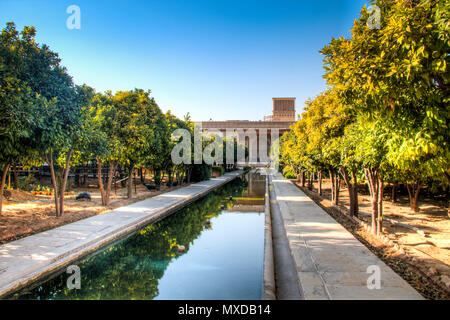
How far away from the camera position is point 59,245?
7047 mm

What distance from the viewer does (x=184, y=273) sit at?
263 inches

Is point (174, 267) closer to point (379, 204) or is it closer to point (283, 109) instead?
point (379, 204)

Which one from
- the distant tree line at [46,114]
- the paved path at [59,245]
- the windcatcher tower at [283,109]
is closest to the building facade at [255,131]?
the windcatcher tower at [283,109]

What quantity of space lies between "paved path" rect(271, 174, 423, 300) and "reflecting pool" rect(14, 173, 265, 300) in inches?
47.6

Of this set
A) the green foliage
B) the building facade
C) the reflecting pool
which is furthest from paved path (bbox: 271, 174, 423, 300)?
the building facade

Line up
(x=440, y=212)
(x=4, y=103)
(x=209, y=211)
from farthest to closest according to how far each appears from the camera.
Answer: (x=209, y=211) < (x=440, y=212) < (x=4, y=103)

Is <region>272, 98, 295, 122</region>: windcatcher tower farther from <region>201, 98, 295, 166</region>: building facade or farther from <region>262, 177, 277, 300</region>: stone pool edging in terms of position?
<region>262, 177, 277, 300</region>: stone pool edging

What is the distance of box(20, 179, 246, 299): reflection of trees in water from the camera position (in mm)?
5532

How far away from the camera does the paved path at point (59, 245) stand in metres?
5.39

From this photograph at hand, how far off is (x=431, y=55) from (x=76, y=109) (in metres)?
9.70

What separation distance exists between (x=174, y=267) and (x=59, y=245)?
10.3 feet

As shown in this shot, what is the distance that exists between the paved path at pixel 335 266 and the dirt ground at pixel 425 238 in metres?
0.59

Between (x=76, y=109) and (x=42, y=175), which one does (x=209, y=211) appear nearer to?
(x=76, y=109)
